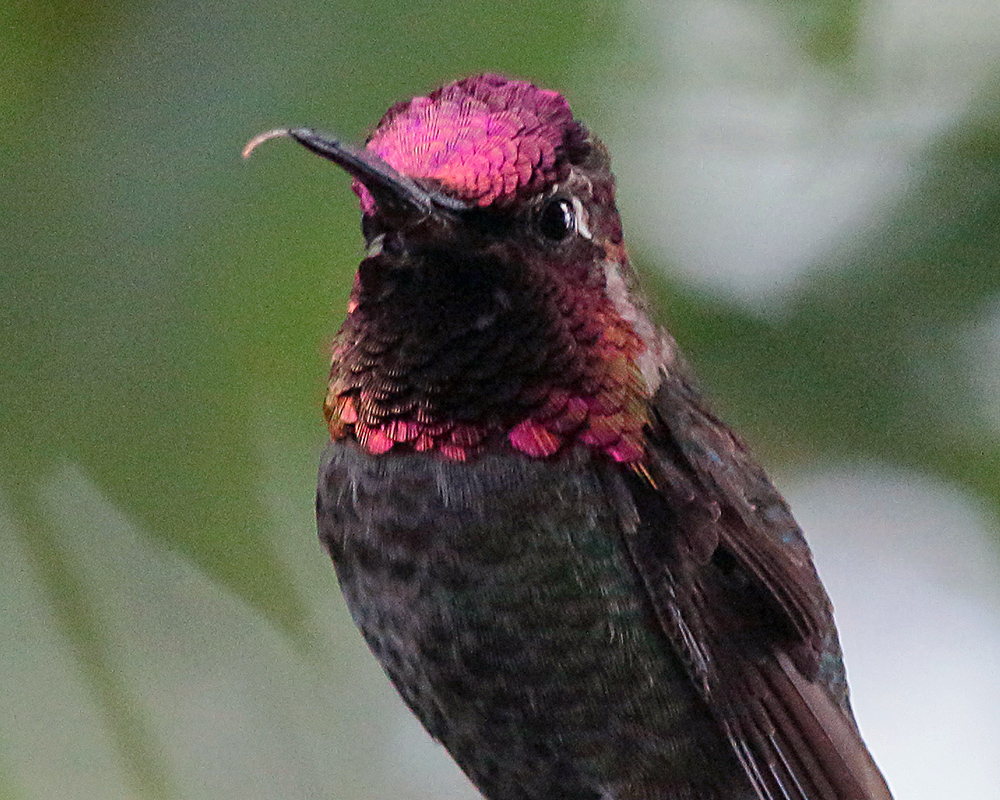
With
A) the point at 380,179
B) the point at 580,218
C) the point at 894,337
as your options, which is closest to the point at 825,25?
the point at 894,337

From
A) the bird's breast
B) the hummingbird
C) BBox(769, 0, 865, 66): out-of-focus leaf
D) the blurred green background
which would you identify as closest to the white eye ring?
the hummingbird

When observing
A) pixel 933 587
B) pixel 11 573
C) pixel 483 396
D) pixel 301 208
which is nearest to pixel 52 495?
pixel 11 573

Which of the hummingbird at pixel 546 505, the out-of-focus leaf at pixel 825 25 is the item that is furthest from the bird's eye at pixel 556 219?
the out-of-focus leaf at pixel 825 25

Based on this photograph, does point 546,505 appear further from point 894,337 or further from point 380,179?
point 894,337

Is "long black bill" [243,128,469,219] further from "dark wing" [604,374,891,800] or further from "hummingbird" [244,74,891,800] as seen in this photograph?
"dark wing" [604,374,891,800]

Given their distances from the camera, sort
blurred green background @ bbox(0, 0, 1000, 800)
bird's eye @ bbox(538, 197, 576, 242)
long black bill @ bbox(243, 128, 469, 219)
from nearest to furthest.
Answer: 1. long black bill @ bbox(243, 128, 469, 219)
2. bird's eye @ bbox(538, 197, 576, 242)
3. blurred green background @ bbox(0, 0, 1000, 800)

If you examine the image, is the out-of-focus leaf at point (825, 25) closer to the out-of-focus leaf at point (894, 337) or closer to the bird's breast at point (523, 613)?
the out-of-focus leaf at point (894, 337)
